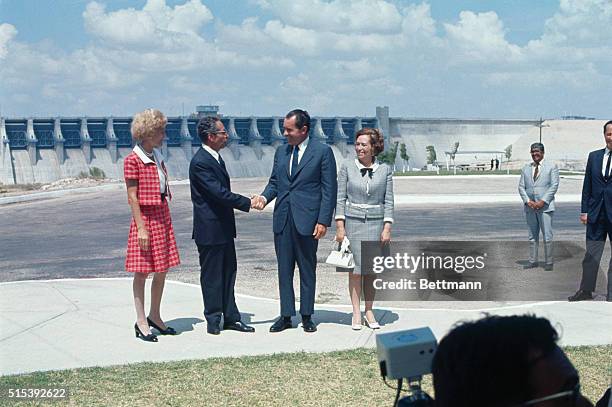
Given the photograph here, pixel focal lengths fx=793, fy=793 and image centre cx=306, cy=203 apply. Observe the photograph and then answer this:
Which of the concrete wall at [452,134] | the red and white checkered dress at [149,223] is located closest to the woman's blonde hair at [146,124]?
the red and white checkered dress at [149,223]

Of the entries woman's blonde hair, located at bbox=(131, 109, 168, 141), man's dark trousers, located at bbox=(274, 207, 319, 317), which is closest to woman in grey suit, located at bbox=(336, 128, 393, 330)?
man's dark trousers, located at bbox=(274, 207, 319, 317)

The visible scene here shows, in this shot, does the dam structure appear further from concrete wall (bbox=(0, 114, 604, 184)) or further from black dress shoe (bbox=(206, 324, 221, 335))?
black dress shoe (bbox=(206, 324, 221, 335))

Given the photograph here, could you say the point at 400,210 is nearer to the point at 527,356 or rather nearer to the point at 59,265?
the point at 59,265

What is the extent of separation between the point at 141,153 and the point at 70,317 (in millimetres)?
2070

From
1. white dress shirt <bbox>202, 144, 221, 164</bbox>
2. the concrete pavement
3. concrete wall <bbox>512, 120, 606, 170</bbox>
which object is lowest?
concrete wall <bbox>512, 120, 606, 170</bbox>

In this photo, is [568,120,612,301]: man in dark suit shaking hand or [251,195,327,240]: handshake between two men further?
[568,120,612,301]: man in dark suit shaking hand

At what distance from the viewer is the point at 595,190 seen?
26.9 feet

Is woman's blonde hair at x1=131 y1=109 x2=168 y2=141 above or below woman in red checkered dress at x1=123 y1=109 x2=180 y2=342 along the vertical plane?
above

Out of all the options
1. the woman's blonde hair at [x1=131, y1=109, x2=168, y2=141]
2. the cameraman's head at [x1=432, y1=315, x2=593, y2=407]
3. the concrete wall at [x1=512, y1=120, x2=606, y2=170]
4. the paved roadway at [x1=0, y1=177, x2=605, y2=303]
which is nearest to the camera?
the cameraman's head at [x1=432, y1=315, x2=593, y2=407]

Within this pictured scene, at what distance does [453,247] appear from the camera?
13648 millimetres

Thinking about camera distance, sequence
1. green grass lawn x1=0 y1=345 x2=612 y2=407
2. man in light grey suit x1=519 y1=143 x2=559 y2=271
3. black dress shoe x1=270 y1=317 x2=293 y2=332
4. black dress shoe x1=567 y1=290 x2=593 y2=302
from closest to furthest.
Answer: green grass lawn x1=0 y1=345 x2=612 y2=407 < black dress shoe x1=270 y1=317 x2=293 y2=332 < black dress shoe x1=567 y1=290 x2=593 y2=302 < man in light grey suit x1=519 y1=143 x2=559 y2=271

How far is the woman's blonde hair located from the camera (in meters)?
6.40

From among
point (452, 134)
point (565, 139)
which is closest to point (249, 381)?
point (565, 139)

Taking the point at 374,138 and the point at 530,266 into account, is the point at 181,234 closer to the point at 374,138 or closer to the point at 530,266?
the point at 530,266
